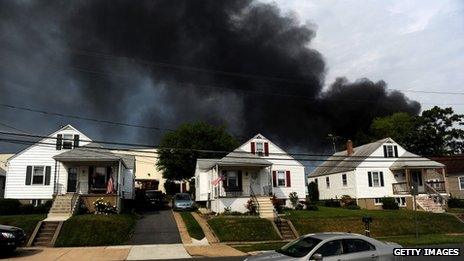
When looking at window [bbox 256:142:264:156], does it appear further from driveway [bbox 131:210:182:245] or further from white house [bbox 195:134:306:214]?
driveway [bbox 131:210:182:245]

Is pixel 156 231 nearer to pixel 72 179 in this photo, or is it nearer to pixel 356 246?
pixel 72 179

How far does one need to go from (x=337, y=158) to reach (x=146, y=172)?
1542 inches

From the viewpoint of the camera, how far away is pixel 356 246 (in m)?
12.0

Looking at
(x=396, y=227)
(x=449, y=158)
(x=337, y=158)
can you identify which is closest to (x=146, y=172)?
(x=337, y=158)

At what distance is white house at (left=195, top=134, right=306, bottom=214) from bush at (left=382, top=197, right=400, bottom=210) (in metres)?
8.57

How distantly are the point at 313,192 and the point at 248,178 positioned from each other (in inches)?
804

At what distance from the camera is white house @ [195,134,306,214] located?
36156mm

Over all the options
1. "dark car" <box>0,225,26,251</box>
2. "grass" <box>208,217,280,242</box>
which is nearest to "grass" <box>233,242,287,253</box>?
"grass" <box>208,217,280,242</box>

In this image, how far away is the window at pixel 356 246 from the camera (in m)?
A: 11.9

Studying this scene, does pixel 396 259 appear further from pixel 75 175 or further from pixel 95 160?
pixel 75 175

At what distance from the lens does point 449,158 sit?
5769 cm

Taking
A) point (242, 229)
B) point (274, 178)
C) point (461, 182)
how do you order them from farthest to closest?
point (461, 182)
point (274, 178)
point (242, 229)

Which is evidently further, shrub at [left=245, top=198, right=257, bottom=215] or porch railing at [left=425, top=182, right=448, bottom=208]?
porch railing at [left=425, top=182, right=448, bottom=208]

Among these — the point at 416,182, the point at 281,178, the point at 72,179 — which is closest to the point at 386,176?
the point at 416,182
